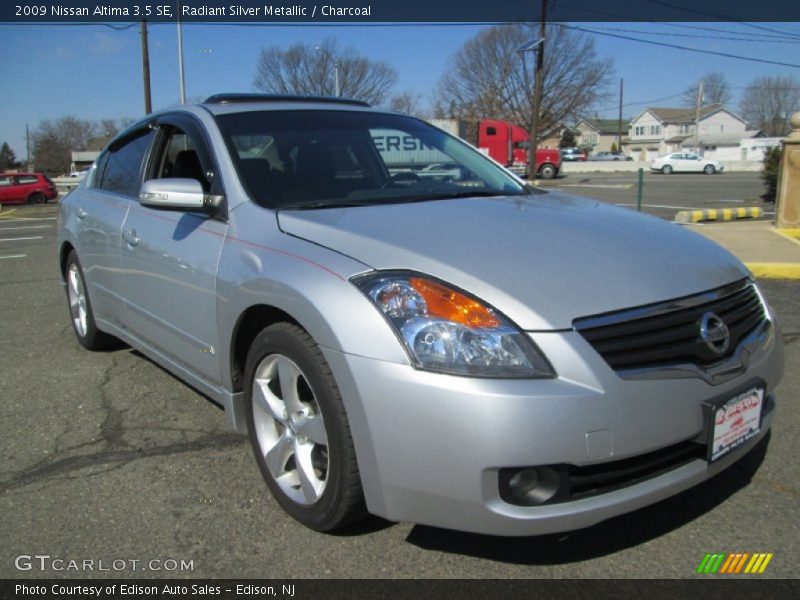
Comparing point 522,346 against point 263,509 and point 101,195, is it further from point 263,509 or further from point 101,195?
point 101,195

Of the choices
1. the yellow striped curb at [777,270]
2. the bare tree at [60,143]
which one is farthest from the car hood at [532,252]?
the bare tree at [60,143]

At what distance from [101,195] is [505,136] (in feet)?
114

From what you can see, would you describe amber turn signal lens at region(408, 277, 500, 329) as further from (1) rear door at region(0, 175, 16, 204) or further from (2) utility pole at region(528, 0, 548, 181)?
(1) rear door at region(0, 175, 16, 204)

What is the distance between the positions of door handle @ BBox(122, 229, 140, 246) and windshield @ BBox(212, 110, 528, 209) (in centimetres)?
82

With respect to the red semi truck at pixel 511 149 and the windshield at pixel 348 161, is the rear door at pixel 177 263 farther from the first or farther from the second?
the red semi truck at pixel 511 149

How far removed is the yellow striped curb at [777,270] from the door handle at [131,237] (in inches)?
236

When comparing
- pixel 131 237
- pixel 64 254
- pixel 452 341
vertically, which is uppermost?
pixel 131 237

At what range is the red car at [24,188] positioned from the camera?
2748 centimetres

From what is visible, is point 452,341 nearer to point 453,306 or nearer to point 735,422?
point 453,306

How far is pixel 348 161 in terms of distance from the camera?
332 centimetres

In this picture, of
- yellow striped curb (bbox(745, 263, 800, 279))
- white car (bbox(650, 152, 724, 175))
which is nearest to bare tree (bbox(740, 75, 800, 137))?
white car (bbox(650, 152, 724, 175))

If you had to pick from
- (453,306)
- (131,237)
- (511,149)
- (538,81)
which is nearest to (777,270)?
(453,306)

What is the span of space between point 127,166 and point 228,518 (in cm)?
250
